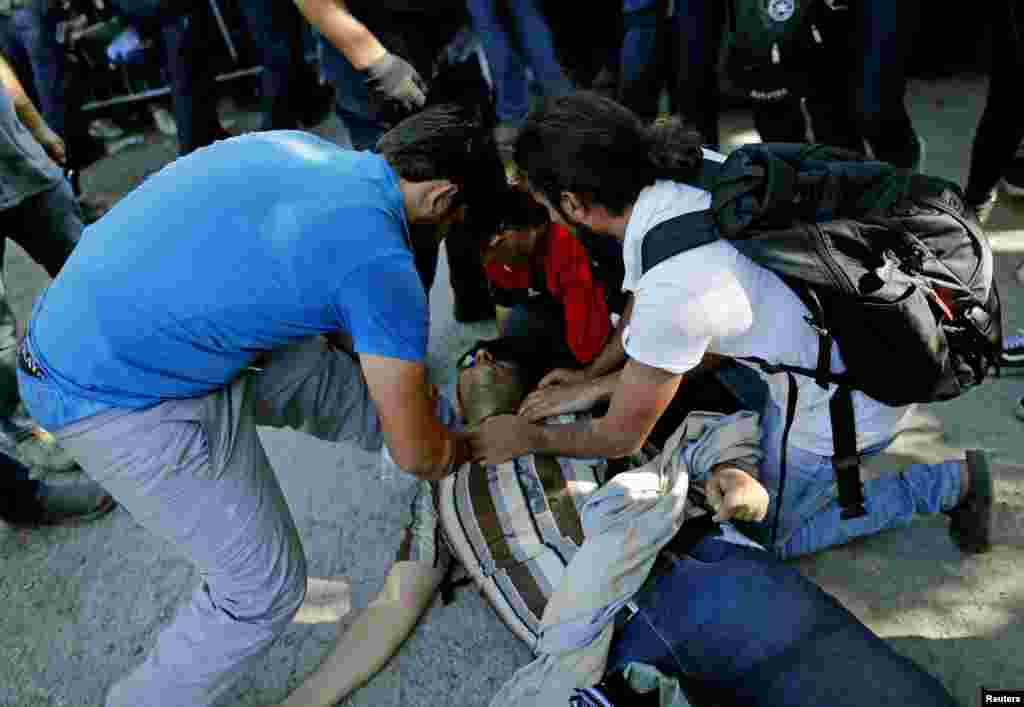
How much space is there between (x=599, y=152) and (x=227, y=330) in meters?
0.80

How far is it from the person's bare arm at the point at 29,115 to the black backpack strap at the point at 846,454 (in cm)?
262

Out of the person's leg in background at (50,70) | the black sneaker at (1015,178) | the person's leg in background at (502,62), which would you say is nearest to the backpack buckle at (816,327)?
the person's leg in background at (502,62)

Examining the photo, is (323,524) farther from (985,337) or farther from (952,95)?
(952,95)

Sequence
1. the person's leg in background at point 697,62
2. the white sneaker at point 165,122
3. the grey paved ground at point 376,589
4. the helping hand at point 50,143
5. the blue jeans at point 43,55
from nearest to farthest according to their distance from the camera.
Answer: the grey paved ground at point 376,589
the helping hand at point 50,143
the person's leg in background at point 697,62
the blue jeans at point 43,55
the white sneaker at point 165,122

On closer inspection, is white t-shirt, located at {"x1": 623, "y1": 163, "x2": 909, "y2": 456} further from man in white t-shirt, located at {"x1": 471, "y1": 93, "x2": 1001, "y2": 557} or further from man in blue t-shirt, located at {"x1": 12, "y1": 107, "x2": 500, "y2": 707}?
man in blue t-shirt, located at {"x1": 12, "y1": 107, "x2": 500, "y2": 707}

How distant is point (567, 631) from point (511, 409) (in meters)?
0.69

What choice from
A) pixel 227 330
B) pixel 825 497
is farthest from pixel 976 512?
pixel 227 330

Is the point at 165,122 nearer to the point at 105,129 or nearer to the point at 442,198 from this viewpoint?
the point at 105,129

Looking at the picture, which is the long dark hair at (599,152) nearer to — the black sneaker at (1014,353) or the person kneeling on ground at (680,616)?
the person kneeling on ground at (680,616)

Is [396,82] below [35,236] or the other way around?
the other way around

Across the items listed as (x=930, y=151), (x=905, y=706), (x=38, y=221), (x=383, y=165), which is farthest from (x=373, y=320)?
(x=930, y=151)

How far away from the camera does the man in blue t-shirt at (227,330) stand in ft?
4.67

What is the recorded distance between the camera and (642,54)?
3.29 m

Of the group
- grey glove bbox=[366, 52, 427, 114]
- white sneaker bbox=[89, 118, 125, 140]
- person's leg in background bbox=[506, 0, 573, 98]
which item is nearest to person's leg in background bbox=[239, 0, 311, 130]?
person's leg in background bbox=[506, 0, 573, 98]
